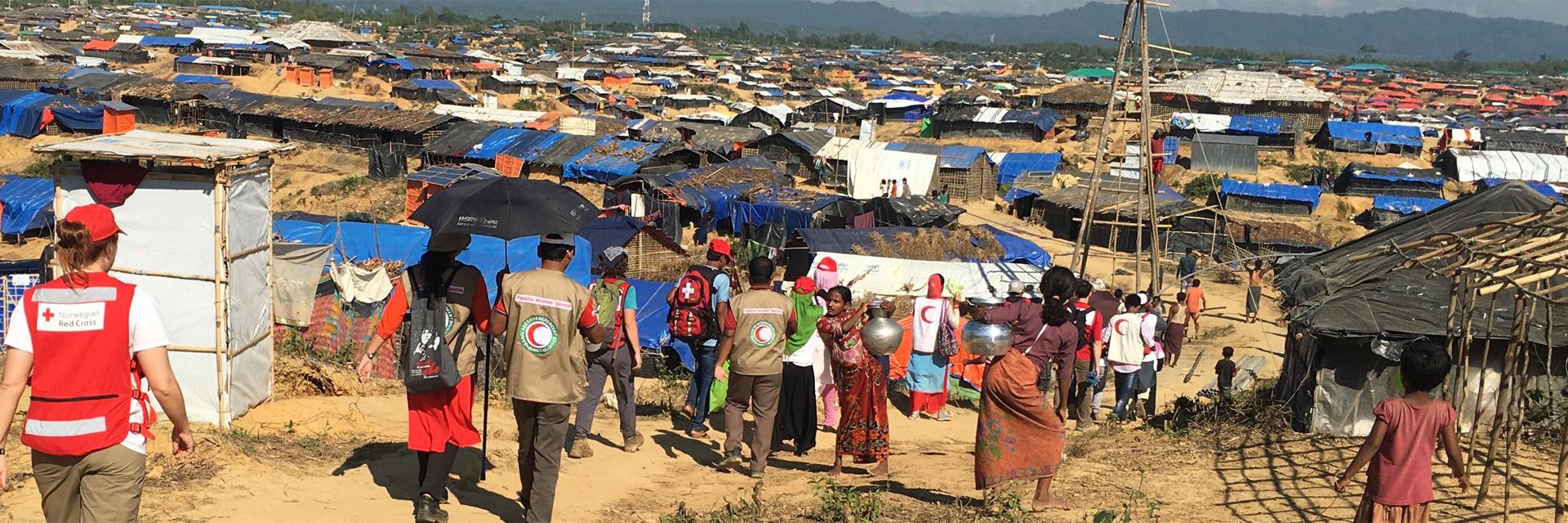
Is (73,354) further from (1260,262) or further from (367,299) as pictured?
(1260,262)

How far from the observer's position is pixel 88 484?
3.65 m

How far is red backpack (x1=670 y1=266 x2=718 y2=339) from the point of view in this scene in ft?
23.8

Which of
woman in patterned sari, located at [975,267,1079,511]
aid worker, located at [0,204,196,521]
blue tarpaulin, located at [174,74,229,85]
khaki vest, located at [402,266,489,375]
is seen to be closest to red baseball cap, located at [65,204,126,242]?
aid worker, located at [0,204,196,521]

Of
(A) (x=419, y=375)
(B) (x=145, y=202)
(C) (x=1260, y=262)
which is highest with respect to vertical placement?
(B) (x=145, y=202)

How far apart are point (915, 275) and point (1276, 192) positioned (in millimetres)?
18889

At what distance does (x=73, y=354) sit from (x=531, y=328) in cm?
185

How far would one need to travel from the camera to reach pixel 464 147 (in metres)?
33.1

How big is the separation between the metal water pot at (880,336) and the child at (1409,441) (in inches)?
90.3

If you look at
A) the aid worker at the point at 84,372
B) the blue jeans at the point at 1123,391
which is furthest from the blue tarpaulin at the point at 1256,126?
the aid worker at the point at 84,372

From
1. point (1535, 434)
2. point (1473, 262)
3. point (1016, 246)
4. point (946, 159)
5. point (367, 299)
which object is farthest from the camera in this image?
point (946, 159)

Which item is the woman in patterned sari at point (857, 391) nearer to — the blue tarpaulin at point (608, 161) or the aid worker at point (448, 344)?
the aid worker at point (448, 344)

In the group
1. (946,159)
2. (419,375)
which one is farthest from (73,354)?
(946,159)

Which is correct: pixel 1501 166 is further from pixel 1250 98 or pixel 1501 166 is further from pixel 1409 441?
pixel 1409 441

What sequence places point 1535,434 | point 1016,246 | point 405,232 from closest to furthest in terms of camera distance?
point 1535,434 < point 405,232 < point 1016,246
